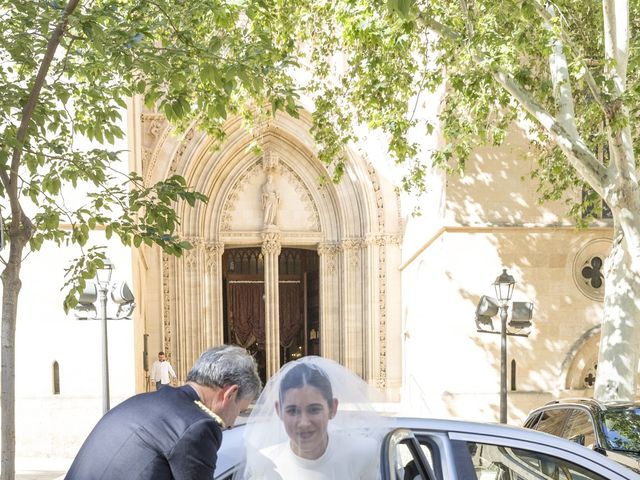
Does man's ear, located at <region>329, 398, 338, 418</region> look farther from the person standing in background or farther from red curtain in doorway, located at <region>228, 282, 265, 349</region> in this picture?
red curtain in doorway, located at <region>228, 282, 265, 349</region>

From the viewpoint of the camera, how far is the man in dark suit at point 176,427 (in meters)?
2.68

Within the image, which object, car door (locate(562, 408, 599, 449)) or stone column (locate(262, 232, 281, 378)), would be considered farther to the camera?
stone column (locate(262, 232, 281, 378))

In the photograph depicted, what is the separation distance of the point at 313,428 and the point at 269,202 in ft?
65.8

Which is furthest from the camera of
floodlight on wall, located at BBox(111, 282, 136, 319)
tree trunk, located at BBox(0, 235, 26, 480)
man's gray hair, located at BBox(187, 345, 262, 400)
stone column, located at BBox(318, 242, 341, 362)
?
stone column, located at BBox(318, 242, 341, 362)

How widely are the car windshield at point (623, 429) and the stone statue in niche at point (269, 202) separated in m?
17.2

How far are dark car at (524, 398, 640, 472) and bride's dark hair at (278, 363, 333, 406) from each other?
2917mm

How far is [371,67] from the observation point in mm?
11383

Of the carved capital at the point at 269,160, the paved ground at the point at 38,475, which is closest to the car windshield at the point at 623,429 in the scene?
the paved ground at the point at 38,475

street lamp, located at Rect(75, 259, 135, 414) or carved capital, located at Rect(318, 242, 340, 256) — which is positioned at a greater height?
carved capital, located at Rect(318, 242, 340, 256)

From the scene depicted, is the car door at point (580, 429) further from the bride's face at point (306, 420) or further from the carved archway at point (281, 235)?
the carved archway at point (281, 235)

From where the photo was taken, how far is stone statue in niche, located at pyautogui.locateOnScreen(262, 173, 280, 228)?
22922mm

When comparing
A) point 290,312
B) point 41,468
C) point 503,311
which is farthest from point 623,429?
point 290,312

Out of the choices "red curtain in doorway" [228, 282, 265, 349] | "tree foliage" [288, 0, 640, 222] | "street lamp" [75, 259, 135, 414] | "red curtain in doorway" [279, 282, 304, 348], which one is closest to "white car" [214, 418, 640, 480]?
"tree foliage" [288, 0, 640, 222]

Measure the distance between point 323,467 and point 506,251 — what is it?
1397 cm
